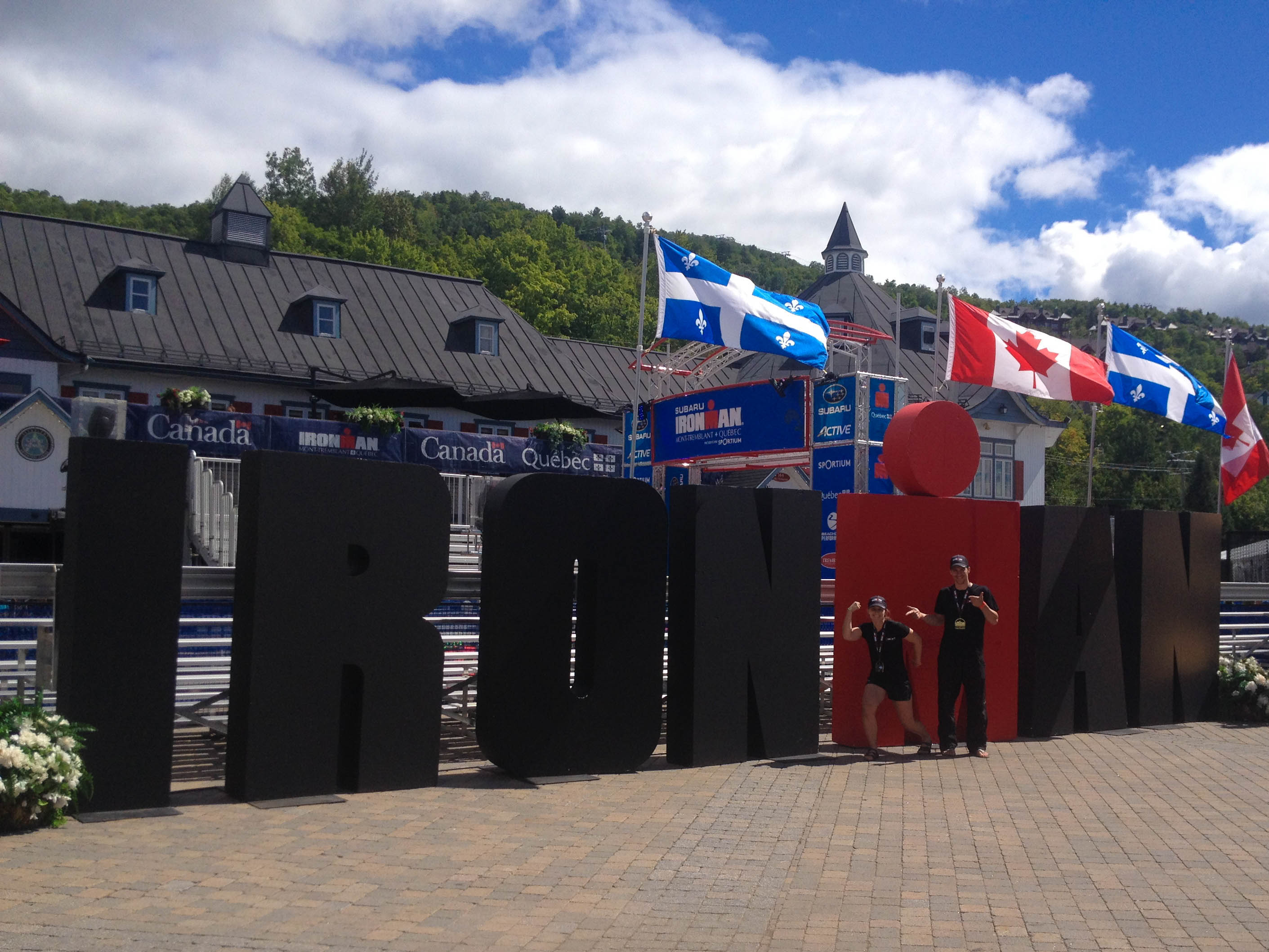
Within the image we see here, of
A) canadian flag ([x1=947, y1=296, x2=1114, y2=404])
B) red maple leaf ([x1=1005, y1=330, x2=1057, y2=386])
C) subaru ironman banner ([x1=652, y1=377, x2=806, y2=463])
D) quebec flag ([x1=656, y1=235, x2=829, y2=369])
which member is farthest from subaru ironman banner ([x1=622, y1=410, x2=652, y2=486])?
red maple leaf ([x1=1005, y1=330, x2=1057, y2=386])

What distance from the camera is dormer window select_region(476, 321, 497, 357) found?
127 ft

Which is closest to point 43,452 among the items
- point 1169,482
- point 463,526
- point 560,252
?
point 463,526

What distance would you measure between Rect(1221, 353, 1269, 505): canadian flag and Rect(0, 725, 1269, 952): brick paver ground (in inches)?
495

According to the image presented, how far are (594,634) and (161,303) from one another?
2797 cm

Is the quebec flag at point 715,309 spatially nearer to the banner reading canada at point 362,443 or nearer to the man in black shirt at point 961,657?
the banner reading canada at point 362,443

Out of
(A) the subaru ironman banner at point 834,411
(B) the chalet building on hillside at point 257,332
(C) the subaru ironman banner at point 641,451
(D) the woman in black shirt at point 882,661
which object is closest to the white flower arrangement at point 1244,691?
(D) the woman in black shirt at point 882,661

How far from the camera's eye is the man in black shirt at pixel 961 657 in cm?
1052

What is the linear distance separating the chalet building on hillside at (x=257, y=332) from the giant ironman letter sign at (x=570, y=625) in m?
15.5

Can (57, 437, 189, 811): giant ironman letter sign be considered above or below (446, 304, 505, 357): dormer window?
below

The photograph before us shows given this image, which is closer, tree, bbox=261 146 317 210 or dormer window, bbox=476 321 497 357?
dormer window, bbox=476 321 497 357

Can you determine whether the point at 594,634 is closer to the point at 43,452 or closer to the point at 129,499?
the point at 129,499

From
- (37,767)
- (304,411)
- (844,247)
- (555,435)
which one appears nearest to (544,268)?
(844,247)

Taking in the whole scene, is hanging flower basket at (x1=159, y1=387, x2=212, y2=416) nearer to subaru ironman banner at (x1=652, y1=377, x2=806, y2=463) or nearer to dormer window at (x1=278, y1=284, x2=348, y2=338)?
subaru ironman banner at (x1=652, y1=377, x2=806, y2=463)

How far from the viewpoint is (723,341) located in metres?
18.1
